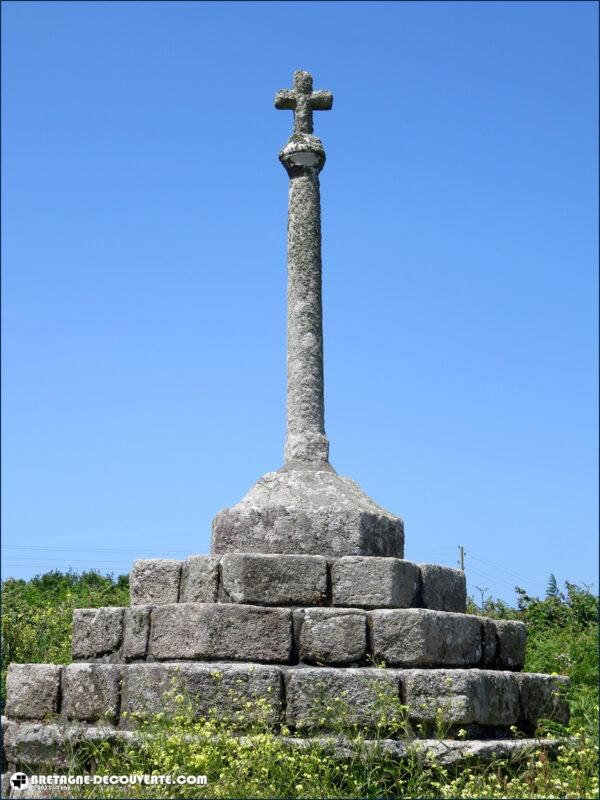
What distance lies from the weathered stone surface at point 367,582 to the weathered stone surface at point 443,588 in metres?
0.43

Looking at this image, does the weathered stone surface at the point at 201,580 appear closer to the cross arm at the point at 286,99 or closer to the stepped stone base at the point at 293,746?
the stepped stone base at the point at 293,746

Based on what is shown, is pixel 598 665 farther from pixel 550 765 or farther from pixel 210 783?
pixel 210 783

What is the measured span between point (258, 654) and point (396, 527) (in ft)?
5.47

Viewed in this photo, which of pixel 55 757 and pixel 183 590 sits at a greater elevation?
pixel 183 590

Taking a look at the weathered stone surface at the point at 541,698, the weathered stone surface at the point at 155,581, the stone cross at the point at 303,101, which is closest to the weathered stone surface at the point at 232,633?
the weathered stone surface at the point at 155,581

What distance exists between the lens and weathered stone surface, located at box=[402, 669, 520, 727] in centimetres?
654

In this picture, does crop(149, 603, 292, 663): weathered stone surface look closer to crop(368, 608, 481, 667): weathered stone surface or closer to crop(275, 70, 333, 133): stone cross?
crop(368, 608, 481, 667): weathered stone surface

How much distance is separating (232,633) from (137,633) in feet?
2.63

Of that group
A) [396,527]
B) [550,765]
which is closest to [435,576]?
[396,527]

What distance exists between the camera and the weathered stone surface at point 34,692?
7121mm

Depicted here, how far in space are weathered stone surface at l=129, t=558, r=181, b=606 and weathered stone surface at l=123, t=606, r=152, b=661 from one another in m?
0.18

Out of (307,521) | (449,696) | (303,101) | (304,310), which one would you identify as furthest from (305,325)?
(449,696)

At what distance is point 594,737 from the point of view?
22.9 ft

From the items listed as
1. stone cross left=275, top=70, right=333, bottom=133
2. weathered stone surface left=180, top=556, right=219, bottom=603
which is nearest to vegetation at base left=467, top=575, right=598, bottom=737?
weathered stone surface left=180, top=556, right=219, bottom=603
